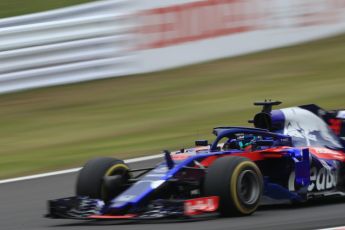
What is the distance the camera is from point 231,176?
659 centimetres

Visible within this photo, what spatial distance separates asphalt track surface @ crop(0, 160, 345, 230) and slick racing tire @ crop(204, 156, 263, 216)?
0.10m

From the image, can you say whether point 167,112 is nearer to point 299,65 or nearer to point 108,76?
point 108,76

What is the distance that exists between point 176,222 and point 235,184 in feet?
1.74

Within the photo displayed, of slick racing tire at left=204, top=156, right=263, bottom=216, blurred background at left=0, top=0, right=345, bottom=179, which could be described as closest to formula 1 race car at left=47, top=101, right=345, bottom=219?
slick racing tire at left=204, top=156, right=263, bottom=216

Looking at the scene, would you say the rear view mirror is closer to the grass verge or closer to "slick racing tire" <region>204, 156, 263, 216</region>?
"slick racing tire" <region>204, 156, 263, 216</region>

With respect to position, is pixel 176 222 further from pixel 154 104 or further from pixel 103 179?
pixel 154 104

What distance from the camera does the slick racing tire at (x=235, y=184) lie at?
260 inches

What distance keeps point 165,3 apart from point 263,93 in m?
2.17

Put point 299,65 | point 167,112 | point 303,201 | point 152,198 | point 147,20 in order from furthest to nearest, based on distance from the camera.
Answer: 1. point 299,65
2. point 147,20
3. point 167,112
4. point 303,201
5. point 152,198

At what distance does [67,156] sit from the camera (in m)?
10.9

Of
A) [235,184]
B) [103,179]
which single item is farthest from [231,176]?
[103,179]

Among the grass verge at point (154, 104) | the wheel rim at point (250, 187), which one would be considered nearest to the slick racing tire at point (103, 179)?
the wheel rim at point (250, 187)

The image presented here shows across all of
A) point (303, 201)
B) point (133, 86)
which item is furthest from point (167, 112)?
point (303, 201)

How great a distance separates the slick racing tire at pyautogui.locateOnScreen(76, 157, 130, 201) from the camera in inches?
282
